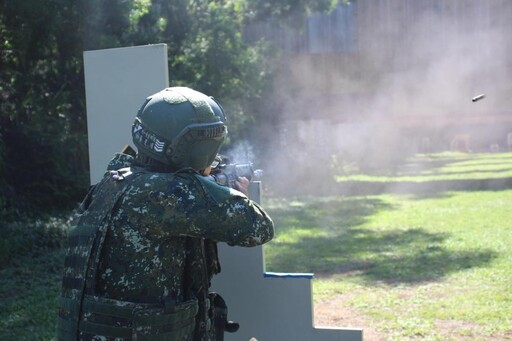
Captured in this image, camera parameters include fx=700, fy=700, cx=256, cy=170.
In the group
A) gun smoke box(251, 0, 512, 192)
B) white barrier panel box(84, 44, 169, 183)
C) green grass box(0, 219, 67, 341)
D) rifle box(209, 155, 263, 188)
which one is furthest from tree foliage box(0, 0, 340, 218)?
rifle box(209, 155, 263, 188)

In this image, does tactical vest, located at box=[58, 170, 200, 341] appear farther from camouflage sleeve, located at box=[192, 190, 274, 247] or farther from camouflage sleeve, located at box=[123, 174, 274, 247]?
camouflage sleeve, located at box=[192, 190, 274, 247]

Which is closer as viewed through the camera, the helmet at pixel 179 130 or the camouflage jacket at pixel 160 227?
the camouflage jacket at pixel 160 227

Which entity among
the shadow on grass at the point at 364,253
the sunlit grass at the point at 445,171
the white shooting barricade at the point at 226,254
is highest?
the white shooting barricade at the point at 226,254

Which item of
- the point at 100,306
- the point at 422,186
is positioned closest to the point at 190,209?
the point at 100,306

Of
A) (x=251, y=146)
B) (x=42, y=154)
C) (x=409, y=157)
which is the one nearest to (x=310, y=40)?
(x=251, y=146)

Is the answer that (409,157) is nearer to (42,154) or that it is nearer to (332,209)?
(332,209)

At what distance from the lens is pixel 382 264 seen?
757 centimetres

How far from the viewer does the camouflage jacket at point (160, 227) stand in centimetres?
245

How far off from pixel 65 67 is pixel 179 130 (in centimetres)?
702

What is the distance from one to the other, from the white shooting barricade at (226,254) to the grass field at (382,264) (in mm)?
1461

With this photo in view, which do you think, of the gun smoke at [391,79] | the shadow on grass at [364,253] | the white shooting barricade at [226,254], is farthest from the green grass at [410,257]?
the gun smoke at [391,79]

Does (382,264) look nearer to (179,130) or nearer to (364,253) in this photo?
(364,253)

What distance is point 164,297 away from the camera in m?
2.54

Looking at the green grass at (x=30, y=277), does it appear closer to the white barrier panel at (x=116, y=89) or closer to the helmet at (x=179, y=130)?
the white barrier panel at (x=116, y=89)
